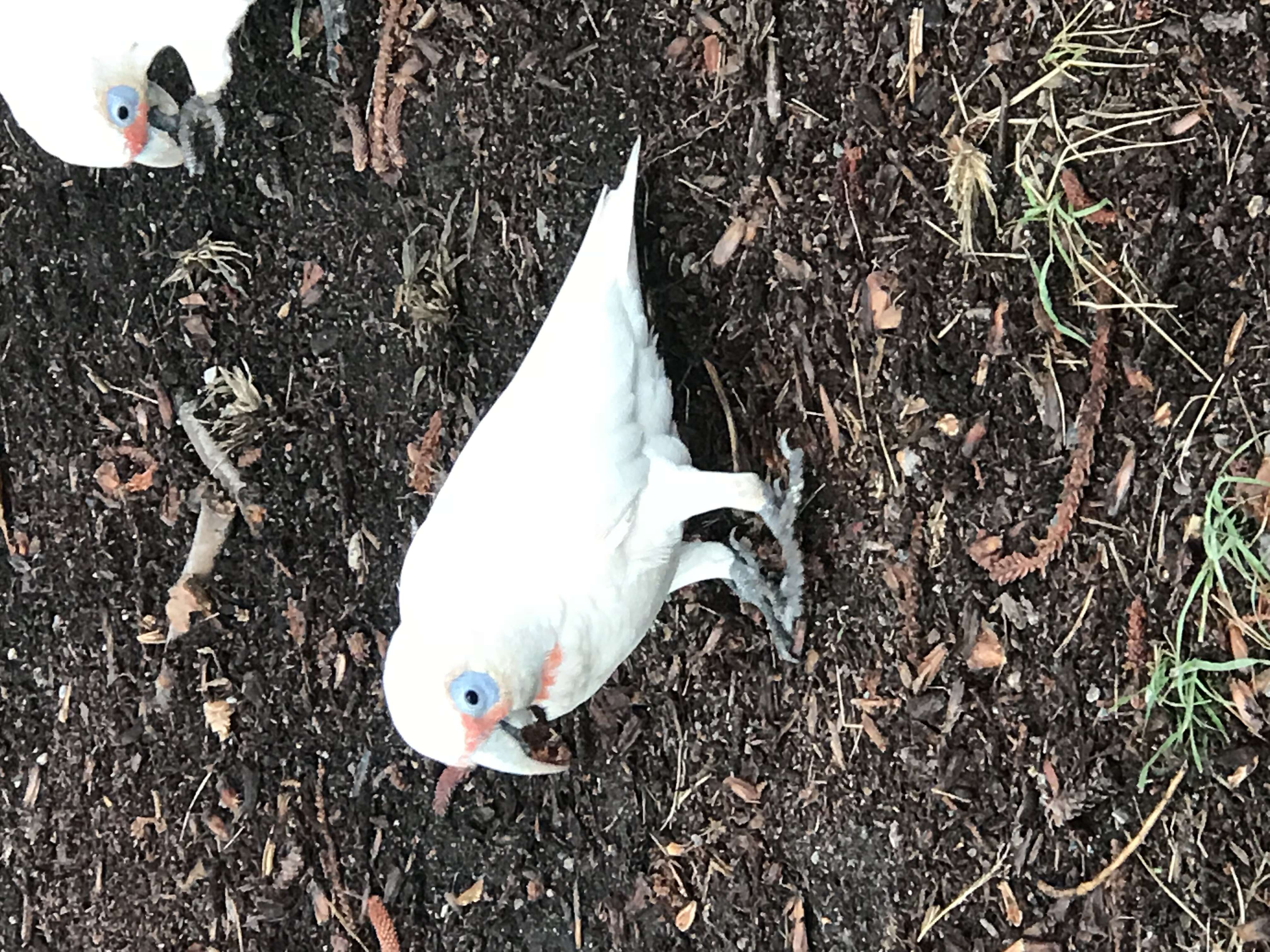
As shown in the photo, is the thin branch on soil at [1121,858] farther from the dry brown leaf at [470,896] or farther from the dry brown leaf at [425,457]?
the dry brown leaf at [425,457]

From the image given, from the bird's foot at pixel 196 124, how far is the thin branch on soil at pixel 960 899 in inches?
80.5

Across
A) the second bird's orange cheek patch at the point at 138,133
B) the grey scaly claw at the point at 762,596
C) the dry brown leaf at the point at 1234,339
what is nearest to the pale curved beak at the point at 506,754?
the grey scaly claw at the point at 762,596

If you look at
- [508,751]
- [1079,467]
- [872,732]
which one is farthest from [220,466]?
[1079,467]

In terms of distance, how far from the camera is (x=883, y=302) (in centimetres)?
157

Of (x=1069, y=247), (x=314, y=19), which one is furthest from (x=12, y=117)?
(x=1069, y=247)

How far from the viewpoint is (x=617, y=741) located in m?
1.82

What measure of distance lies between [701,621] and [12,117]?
2.01m

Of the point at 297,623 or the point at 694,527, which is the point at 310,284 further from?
the point at 694,527

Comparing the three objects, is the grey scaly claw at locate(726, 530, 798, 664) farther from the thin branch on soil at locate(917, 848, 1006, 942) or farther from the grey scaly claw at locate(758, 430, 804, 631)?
the thin branch on soil at locate(917, 848, 1006, 942)

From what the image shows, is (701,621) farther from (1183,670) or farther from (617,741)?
(1183,670)

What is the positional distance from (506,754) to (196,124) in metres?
1.48

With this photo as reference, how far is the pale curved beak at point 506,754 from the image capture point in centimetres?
148

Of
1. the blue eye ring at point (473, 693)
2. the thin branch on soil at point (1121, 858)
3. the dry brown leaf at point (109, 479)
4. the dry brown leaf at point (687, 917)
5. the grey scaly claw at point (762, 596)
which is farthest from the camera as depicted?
the dry brown leaf at point (109, 479)

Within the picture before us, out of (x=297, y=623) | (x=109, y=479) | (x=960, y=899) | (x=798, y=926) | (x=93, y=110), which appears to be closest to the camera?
(x=960, y=899)
